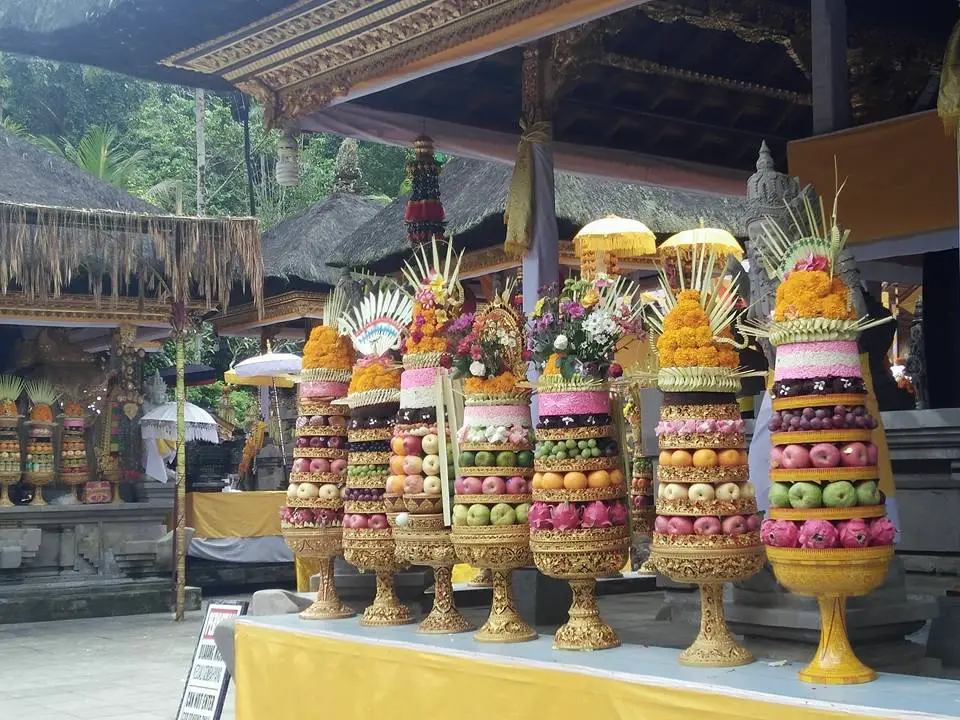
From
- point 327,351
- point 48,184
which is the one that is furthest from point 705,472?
point 48,184

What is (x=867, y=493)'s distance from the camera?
3996 millimetres

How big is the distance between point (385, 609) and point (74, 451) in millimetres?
9491

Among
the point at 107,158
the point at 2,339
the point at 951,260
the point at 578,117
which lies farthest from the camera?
the point at 107,158

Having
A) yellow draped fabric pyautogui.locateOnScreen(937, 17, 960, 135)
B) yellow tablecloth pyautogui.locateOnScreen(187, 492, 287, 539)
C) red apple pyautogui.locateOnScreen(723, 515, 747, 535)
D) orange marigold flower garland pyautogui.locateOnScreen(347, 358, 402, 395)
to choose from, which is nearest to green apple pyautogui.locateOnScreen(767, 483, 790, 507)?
red apple pyautogui.locateOnScreen(723, 515, 747, 535)

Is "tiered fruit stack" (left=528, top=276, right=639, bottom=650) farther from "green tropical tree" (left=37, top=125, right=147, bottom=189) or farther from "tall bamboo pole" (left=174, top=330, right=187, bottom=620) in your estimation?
"green tropical tree" (left=37, top=125, right=147, bottom=189)

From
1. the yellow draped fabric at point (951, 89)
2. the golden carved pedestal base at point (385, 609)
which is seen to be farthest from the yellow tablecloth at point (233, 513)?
the yellow draped fabric at point (951, 89)

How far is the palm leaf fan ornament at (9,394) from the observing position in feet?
45.9

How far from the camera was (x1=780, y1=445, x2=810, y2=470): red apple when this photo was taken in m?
4.05

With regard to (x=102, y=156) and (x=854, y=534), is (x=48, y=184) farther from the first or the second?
(x=102, y=156)

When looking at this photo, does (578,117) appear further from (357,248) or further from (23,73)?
(23,73)

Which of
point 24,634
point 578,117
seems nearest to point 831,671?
point 578,117

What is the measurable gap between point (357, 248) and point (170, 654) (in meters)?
7.59

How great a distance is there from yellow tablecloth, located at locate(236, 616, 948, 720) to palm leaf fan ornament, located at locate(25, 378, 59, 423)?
876 centimetres

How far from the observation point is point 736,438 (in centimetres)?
449
